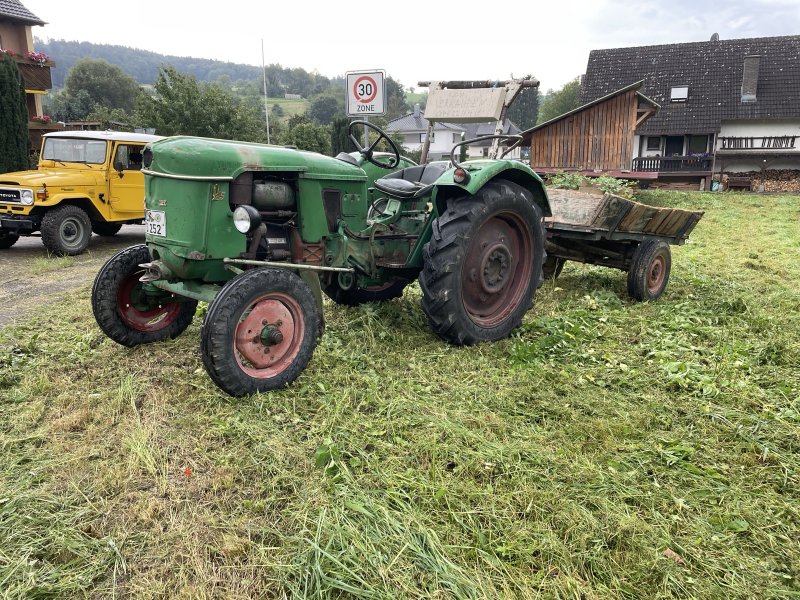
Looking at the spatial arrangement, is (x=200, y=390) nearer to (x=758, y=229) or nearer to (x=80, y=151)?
(x=80, y=151)

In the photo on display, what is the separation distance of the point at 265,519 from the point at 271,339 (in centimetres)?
121

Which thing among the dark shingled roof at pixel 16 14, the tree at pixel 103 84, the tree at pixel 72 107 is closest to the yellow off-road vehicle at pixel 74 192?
the dark shingled roof at pixel 16 14

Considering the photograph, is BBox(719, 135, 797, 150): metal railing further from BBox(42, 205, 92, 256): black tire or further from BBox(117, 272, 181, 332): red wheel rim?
BBox(117, 272, 181, 332): red wheel rim

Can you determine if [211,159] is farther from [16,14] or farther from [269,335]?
[16,14]

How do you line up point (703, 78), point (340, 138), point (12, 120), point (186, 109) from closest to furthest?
point (12, 120) < point (186, 109) < point (340, 138) < point (703, 78)

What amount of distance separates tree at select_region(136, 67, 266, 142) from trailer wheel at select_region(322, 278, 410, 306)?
15.7 metres

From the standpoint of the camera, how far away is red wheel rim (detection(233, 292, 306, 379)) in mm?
3164

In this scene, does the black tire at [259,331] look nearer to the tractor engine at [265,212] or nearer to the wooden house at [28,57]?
the tractor engine at [265,212]

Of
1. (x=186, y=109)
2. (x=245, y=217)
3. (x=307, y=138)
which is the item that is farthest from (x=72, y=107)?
(x=245, y=217)

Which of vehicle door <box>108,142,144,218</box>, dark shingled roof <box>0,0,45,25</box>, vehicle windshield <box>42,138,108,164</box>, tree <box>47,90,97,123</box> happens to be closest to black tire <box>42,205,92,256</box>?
vehicle door <box>108,142,144,218</box>

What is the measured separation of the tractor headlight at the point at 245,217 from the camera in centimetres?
321

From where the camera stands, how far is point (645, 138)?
26828 mm

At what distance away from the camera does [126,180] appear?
912cm

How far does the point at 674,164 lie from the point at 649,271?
2330 centimetres
